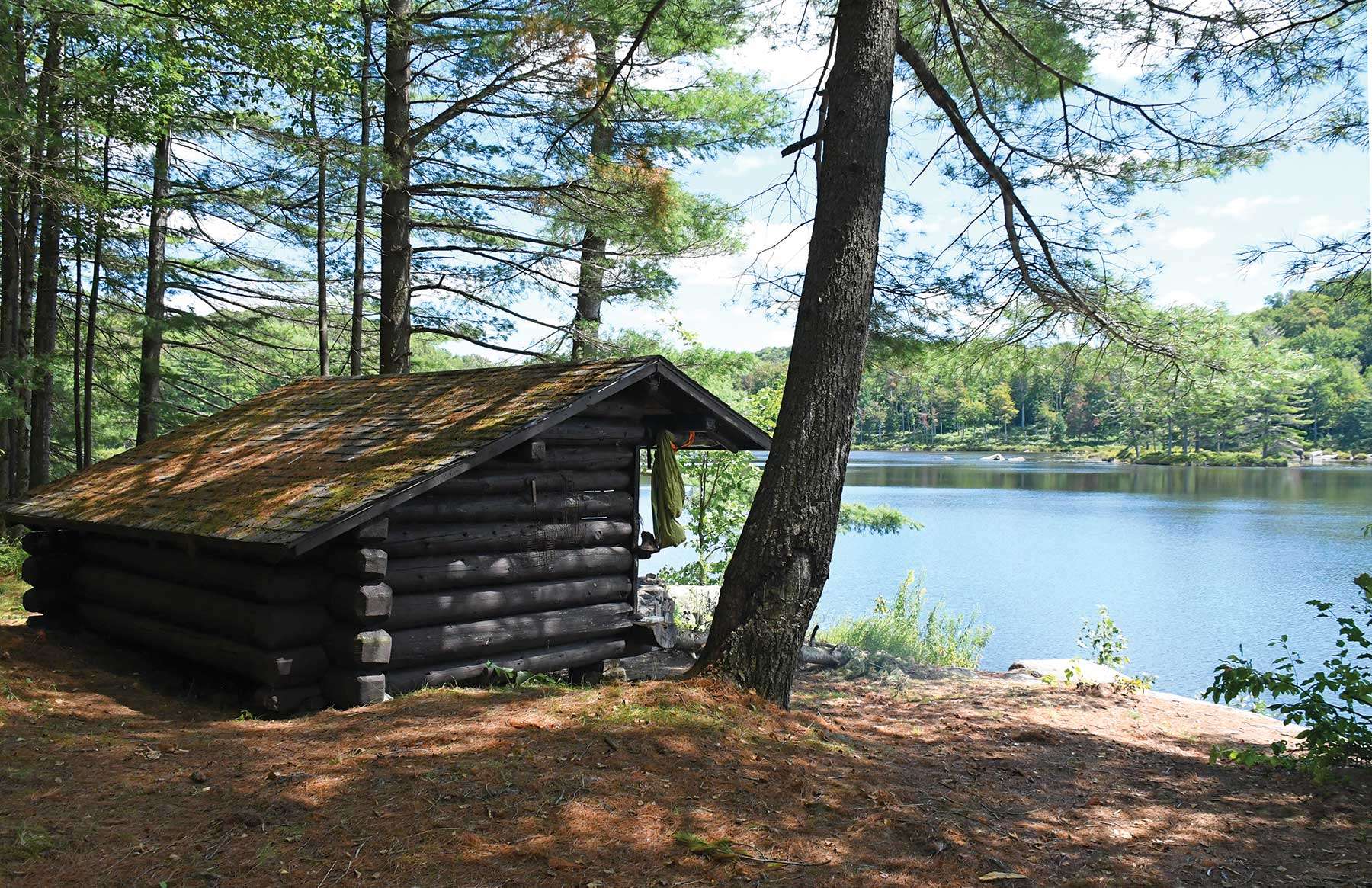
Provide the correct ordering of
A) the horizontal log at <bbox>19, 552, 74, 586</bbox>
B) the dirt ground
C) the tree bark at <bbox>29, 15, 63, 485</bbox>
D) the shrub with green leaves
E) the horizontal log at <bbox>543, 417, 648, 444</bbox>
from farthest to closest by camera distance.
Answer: the tree bark at <bbox>29, 15, 63, 485</bbox> < the horizontal log at <bbox>19, 552, 74, 586</bbox> < the horizontal log at <bbox>543, 417, 648, 444</bbox> < the shrub with green leaves < the dirt ground

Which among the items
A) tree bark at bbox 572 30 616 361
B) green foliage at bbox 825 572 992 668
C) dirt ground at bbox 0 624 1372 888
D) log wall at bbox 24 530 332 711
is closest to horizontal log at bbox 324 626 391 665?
log wall at bbox 24 530 332 711

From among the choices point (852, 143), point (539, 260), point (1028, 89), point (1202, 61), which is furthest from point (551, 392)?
point (539, 260)

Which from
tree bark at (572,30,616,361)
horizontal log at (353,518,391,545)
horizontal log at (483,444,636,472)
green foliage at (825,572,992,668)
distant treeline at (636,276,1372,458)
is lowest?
green foliage at (825,572,992,668)

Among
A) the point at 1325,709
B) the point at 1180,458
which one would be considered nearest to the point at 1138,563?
the point at 1325,709

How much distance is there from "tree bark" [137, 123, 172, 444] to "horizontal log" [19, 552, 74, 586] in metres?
5.90

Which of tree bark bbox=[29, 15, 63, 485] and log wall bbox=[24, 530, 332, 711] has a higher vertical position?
tree bark bbox=[29, 15, 63, 485]

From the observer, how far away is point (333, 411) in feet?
32.5

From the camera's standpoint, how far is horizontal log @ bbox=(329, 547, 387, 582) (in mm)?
6953

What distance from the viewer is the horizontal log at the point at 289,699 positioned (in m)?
7.04

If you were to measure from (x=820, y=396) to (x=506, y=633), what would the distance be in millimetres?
3662

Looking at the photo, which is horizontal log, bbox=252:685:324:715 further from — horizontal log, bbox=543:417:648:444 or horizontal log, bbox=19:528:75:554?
horizontal log, bbox=19:528:75:554

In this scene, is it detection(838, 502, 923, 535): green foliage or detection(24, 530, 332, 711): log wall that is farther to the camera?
detection(838, 502, 923, 535): green foliage

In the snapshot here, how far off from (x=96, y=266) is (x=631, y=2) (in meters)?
11.8

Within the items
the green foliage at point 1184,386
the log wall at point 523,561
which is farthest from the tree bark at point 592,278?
the log wall at point 523,561
